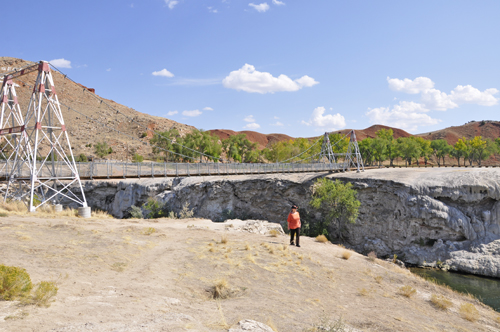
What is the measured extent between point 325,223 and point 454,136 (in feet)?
380

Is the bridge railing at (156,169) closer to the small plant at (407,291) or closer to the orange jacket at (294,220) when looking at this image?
the orange jacket at (294,220)

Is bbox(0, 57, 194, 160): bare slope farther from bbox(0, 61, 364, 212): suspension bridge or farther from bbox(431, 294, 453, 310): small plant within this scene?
bbox(431, 294, 453, 310): small plant

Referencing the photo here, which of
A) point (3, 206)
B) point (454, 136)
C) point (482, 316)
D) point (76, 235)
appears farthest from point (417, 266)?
point (454, 136)

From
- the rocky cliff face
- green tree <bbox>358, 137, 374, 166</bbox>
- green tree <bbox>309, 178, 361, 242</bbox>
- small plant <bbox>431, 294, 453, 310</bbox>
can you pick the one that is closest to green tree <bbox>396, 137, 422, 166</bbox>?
green tree <bbox>358, 137, 374, 166</bbox>

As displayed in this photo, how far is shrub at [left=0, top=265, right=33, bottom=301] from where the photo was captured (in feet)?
18.7

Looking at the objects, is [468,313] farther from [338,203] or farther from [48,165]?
[48,165]

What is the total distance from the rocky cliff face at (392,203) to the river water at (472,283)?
1.35 meters

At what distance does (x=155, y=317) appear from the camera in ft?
18.8

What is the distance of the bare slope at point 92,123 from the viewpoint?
76.9 meters

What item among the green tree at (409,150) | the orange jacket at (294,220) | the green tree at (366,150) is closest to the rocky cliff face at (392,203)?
the orange jacket at (294,220)

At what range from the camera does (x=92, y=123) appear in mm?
86250

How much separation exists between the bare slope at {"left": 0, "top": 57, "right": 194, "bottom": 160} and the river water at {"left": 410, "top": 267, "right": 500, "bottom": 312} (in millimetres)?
61078

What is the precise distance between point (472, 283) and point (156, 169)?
30212 mm

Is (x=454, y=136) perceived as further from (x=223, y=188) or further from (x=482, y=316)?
(x=482, y=316)
